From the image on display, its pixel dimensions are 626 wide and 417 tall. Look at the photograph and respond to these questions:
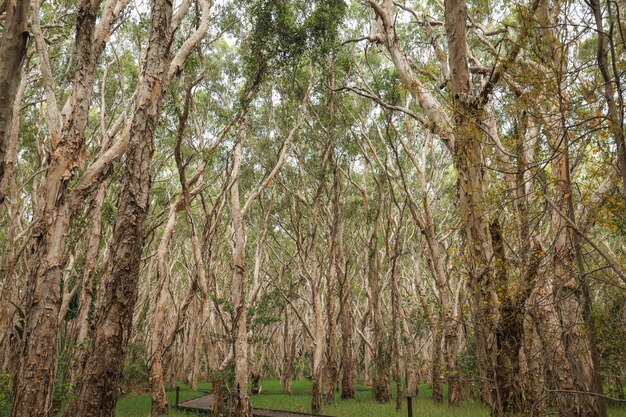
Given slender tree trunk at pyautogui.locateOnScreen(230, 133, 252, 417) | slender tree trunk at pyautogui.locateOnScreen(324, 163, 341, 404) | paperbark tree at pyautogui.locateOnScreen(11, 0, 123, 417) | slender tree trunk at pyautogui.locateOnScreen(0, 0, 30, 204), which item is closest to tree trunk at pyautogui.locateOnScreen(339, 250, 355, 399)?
slender tree trunk at pyautogui.locateOnScreen(324, 163, 341, 404)

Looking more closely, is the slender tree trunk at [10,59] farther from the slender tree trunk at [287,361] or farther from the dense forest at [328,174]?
the slender tree trunk at [287,361]

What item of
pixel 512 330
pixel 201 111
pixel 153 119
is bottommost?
pixel 512 330

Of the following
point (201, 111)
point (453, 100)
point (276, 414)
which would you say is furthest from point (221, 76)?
point (453, 100)

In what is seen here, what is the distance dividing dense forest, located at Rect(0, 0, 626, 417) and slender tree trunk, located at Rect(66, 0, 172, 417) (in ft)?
0.06

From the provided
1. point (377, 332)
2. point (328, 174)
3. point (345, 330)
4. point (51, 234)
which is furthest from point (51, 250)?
point (345, 330)

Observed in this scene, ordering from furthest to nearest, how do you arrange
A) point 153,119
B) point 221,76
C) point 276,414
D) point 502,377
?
point 221,76
point 276,414
point 502,377
point 153,119

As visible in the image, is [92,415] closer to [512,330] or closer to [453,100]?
[512,330]

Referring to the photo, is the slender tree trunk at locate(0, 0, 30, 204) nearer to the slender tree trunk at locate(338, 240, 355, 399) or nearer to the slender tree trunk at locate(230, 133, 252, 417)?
the slender tree trunk at locate(230, 133, 252, 417)

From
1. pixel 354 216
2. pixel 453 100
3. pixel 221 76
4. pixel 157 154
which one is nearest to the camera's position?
pixel 453 100

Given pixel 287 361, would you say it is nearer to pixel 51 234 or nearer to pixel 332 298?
pixel 332 298

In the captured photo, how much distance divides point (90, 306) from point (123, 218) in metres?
11.3

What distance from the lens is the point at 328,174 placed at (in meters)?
17.4

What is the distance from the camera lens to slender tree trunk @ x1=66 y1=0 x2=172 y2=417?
375 centimetres

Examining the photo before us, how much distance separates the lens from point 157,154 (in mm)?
18016
